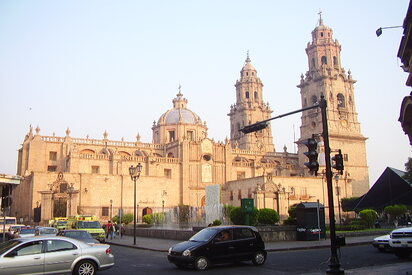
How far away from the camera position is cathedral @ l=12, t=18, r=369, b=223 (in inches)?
1785

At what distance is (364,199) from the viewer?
31828 mm

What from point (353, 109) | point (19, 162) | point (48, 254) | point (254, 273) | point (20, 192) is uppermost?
point (353, 109)

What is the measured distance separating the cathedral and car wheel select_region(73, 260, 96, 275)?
2867 cm

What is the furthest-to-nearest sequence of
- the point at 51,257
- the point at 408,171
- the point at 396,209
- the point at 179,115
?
the point at 179,115 → the point at 408,171 → the point at 396,209 → the point at 51,257

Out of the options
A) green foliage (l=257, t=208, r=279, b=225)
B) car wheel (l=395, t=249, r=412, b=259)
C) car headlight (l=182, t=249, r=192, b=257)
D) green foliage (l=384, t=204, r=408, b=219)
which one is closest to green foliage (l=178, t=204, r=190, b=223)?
green foliage (l=257, t=208, r=279, b=225)

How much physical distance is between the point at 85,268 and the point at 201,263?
3.56 meters

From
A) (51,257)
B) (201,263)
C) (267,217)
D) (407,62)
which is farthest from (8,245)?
(267,217)

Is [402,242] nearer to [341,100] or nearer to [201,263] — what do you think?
[201,263]

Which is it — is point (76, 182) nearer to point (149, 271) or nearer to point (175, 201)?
point (175, 201)

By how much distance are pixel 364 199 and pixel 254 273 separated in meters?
22.2

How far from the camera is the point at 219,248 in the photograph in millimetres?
13383

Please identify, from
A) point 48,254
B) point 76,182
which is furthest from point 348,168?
point 48,254

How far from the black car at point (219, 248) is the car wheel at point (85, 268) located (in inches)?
110

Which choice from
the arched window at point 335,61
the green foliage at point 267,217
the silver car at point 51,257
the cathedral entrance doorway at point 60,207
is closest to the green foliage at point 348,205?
the green foliage at point 267,217
